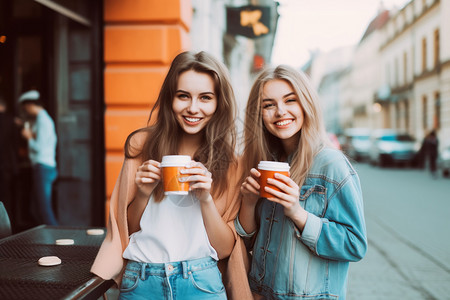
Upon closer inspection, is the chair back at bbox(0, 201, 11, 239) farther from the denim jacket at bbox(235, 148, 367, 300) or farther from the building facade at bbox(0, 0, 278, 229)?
the building facade at bbox(0, 0, 278, 229)

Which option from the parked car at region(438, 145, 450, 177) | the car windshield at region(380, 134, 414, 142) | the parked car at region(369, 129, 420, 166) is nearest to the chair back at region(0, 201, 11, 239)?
the parked car at region(438, 145, 450, 177)

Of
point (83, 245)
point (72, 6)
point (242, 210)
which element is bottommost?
point (83, 245)

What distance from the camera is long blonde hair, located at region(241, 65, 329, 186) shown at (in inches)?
72.1

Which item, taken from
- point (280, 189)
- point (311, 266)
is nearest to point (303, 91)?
point (280, 189)

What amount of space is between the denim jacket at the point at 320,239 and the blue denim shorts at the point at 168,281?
0.28m

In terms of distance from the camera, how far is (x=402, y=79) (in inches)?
1209

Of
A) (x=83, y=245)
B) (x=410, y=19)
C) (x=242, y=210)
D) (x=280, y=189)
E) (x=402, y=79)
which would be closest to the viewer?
(x=280, y=189)

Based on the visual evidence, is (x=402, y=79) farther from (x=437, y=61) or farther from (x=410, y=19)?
(x=437, y=61)

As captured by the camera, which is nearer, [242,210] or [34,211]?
[242,210]

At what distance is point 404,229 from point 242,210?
5656 millimetres

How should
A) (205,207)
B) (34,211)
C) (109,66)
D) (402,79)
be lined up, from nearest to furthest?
(205,207) < (109,66) < (34,211) < (402,79)

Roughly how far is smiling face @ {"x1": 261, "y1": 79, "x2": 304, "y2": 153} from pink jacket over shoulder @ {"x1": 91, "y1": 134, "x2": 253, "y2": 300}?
30cm

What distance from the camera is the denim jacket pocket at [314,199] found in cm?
174

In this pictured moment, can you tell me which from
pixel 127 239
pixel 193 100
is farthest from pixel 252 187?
pixel 127 239
